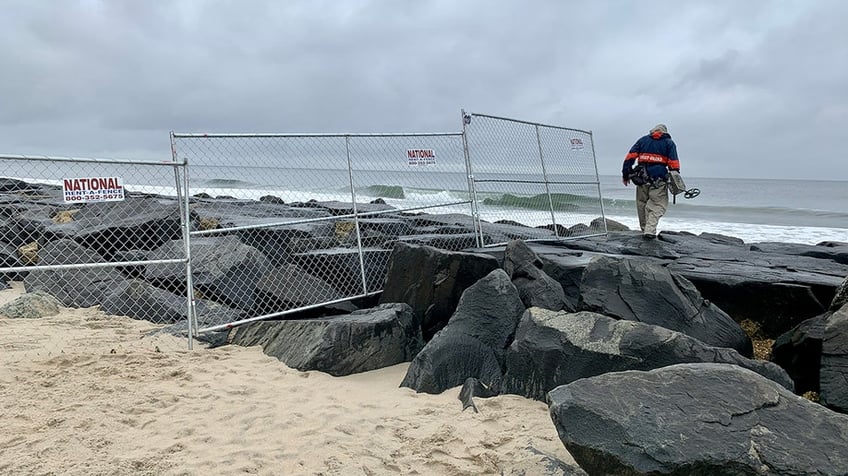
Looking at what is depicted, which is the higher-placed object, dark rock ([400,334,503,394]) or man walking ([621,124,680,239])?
man walking ([621,124,680,239])

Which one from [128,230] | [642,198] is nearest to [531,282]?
[642,198]

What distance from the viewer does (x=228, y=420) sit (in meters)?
4.43

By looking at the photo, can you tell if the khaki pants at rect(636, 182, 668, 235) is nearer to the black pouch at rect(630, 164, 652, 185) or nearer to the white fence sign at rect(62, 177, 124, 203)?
the black pouch at rect(630, 164, 652, 185)

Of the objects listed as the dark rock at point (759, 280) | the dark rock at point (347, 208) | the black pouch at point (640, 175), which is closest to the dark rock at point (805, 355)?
the dark rock at point (759, 280)

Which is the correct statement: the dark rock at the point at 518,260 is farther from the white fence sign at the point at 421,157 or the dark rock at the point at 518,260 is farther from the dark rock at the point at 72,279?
the dark rock at the point at 72,279

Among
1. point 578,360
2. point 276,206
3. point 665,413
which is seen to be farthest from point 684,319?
point 276,206

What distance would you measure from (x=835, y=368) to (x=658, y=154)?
673 cm

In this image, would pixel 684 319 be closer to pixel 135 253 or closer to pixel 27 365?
pixel 27 365

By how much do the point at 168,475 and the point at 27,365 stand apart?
264cm

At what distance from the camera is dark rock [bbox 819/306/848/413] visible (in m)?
4.27

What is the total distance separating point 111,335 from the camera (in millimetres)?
6508

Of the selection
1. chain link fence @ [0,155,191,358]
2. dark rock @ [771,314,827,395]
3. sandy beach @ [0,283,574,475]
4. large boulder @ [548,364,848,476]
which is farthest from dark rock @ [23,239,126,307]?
dark rock @ [771,314,827,395]

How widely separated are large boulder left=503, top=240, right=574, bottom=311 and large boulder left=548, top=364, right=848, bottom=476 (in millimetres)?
2581

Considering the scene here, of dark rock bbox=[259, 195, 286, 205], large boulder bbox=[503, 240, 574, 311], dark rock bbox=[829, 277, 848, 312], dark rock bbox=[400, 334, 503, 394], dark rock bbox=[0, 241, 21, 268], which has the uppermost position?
dark rock bbox=[259, 195, 286, 205]
